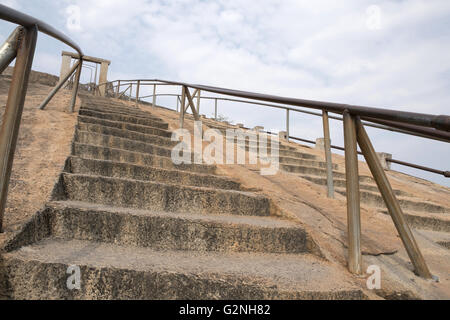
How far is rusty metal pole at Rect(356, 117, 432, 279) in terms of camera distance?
61.3 inches

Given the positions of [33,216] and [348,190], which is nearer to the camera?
[33,216]

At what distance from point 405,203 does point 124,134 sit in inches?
146

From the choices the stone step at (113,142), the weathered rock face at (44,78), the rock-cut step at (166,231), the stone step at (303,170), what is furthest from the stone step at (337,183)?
the weathered rock face at (44,78)

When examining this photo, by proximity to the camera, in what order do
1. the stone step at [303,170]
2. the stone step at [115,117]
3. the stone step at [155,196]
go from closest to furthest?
the stone step at [155,196], the stone step at [115,117], the stone step at [303,170]

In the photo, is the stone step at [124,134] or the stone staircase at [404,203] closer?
the stone staircase at [404,203]

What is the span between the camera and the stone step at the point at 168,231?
57.8 inches

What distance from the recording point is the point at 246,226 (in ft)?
5.65

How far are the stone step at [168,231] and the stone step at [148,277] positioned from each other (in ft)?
0.26

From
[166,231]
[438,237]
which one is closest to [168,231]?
[166,231]

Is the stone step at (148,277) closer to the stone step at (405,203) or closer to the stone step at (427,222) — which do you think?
the stone step at (427,222)
